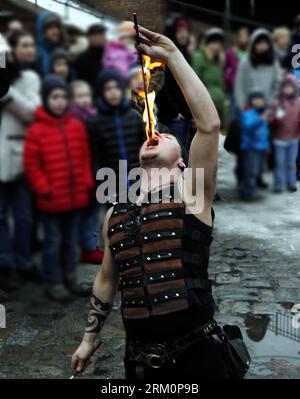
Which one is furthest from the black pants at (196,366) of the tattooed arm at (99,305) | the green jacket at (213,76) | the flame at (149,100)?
the green jacket at (213,76)

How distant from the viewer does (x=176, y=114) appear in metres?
5.48

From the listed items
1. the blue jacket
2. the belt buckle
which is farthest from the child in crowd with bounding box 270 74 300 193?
the belt buckle

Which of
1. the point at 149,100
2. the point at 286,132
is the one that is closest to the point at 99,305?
the point at 149,100

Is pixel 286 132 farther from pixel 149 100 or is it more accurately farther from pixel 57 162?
pixel 149 100

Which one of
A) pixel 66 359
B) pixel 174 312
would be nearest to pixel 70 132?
pixel 66 359

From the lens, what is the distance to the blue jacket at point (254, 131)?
23.4 feet

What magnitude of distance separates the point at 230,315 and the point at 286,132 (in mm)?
3300

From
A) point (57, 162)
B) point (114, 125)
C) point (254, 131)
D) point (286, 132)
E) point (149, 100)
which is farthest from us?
point (286, 132)

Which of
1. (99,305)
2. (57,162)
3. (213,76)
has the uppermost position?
(213,76)

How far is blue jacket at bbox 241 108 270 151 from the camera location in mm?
7137

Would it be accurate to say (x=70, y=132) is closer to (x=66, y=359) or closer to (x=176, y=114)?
(x=176, y=114)

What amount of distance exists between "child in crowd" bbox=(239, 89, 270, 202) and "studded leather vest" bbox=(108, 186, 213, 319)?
4486 mm

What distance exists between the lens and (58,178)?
190 inches

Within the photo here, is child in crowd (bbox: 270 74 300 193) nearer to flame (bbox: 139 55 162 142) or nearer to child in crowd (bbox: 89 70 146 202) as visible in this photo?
child in crowd (bbox: 89 70 146 202)
